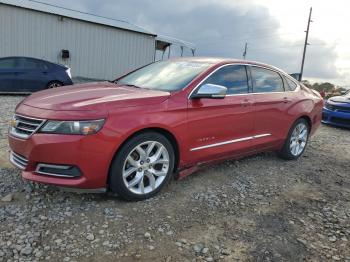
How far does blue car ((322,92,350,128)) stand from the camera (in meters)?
10.3

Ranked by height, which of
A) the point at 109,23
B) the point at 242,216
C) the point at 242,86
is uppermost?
the point at 109,23

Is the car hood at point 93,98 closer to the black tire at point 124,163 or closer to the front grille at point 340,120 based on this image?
the black tire at point 124,163

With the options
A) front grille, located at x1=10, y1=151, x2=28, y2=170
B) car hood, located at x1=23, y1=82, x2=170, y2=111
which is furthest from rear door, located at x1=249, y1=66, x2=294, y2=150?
front grille, located at x1=10, y1=151, x2=28, y2=170

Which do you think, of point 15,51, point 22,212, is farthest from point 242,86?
point 15,51

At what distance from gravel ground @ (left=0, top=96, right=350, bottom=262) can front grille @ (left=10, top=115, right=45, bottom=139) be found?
2.15ft

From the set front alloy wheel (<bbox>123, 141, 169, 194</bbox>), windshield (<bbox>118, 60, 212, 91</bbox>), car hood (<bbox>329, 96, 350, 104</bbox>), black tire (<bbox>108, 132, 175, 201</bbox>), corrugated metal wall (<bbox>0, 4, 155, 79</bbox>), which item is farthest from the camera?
corrugated metal wall (<bbox>0, 4, 155, 79</bbox>)

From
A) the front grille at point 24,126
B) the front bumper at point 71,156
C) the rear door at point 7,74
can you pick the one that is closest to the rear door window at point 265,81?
the front bumper at point 71,156

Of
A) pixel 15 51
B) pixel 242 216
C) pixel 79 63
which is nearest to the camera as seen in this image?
pixel 242 216

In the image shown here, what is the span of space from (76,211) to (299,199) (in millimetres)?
2623

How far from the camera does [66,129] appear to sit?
3604mm

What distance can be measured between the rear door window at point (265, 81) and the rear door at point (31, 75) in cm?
932

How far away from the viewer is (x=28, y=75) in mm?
13008

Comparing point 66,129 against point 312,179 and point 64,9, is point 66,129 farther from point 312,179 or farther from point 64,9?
point 64,9

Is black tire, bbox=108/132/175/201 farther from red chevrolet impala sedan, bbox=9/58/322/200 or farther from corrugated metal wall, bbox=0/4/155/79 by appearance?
corrugated metal wall, bbox=0/4/155/79
